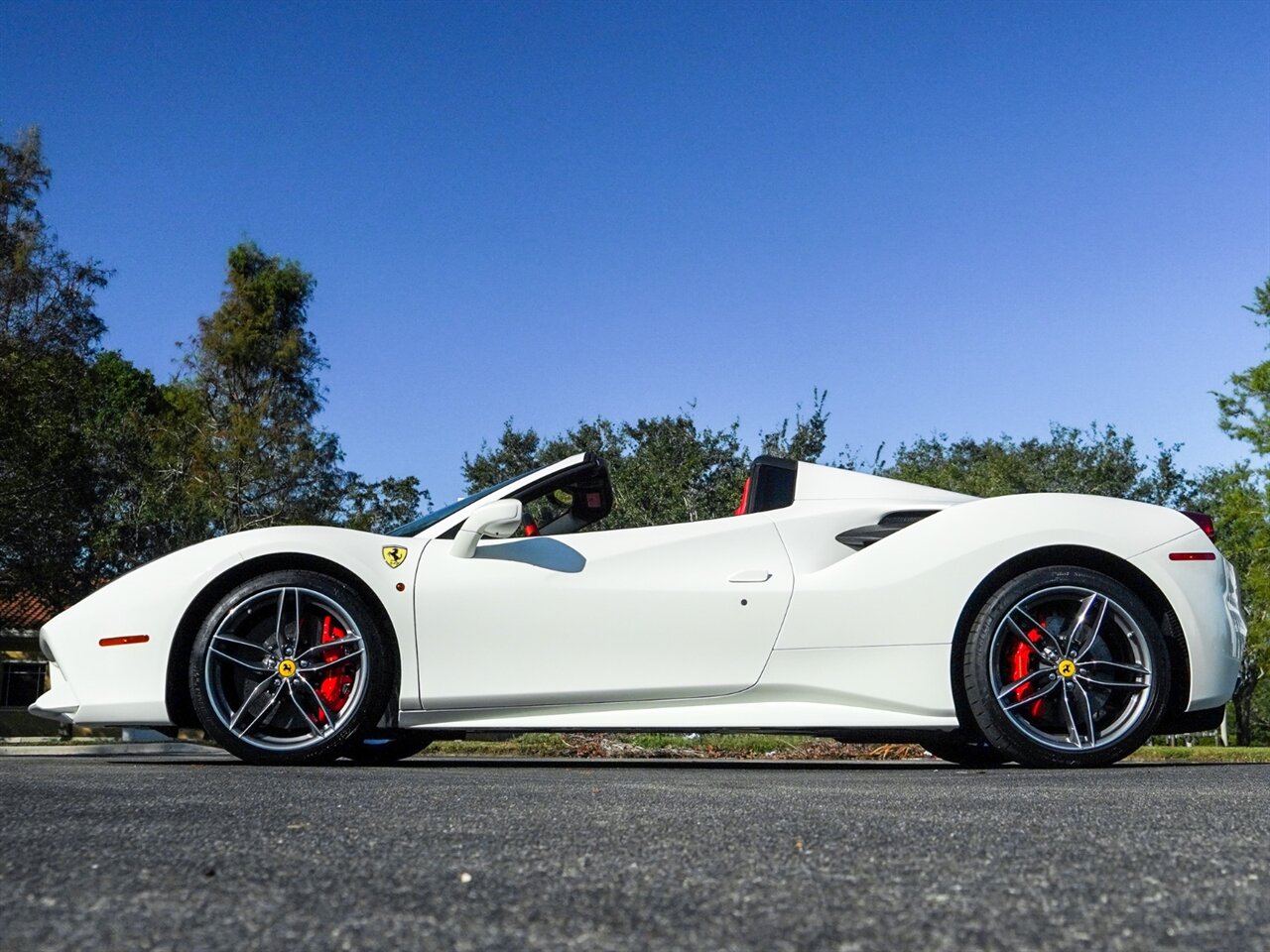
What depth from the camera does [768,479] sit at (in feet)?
17.1

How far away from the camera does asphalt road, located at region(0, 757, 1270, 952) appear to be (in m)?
1.44

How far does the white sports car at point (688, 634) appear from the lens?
15.4 ft

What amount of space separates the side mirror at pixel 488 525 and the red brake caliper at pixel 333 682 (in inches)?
23.0

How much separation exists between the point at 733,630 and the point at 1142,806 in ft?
6.55

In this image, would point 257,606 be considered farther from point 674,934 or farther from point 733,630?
point 674,934

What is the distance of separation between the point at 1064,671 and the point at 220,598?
11.1 ft

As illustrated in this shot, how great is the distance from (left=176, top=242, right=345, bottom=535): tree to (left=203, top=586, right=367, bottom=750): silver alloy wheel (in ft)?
90.5

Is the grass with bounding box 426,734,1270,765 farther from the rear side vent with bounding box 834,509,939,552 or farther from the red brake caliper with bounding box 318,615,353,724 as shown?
the red brake caliper with bounding box 318,615,353,724

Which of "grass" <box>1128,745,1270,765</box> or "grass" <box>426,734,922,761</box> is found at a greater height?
"grass" <box>426,734,922,761</box>

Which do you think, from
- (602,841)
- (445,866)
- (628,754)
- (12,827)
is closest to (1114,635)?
(602,841)

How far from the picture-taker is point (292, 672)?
477 cm

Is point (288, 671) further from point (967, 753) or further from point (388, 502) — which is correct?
point (388, 502)

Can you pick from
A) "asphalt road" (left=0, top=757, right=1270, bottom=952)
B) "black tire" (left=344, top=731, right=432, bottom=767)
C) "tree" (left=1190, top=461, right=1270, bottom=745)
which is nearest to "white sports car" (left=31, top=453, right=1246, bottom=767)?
"black tire" (left=344, top=731, right=432, bottom=767)

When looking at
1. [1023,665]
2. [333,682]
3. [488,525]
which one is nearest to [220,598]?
[333,682]
